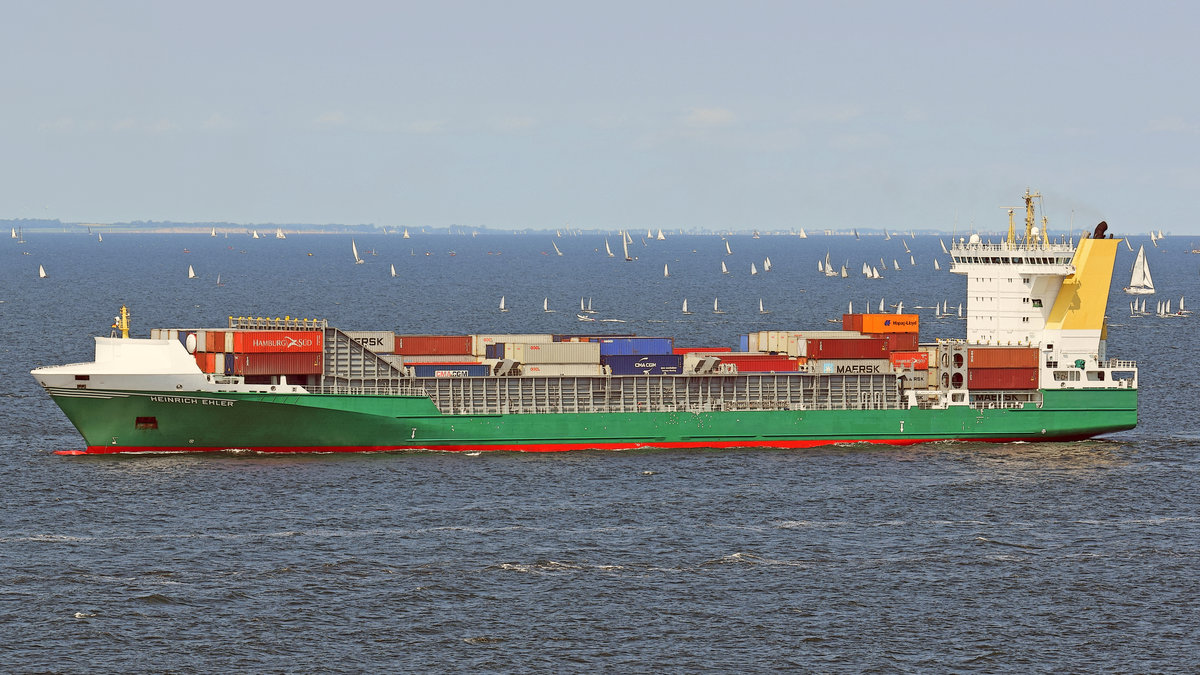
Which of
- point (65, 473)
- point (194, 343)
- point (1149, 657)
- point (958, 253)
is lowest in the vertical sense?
point (1149, 657)

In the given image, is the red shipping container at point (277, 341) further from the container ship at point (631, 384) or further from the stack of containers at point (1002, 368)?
the stack of containers at point (1002, 368)

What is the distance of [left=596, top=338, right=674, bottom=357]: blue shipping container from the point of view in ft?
263

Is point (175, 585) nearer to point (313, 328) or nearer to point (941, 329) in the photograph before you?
point (313, 328)

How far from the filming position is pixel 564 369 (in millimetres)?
78312

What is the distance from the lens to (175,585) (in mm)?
50000

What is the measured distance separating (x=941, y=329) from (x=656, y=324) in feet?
98.2

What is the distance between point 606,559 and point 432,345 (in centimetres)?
2914

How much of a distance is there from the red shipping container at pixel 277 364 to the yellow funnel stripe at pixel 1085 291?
40.4 meters

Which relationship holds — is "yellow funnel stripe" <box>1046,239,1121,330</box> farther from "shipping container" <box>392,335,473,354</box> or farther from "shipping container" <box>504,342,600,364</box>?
"shipping container" <box>392,335,473,354</box>

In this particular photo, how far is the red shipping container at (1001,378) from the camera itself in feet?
262

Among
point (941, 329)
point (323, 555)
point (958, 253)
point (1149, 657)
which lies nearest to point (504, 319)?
point (941, 329)

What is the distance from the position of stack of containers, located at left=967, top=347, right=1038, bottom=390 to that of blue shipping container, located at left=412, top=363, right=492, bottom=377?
26191 mm

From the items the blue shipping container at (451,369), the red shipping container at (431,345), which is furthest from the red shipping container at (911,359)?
the red shipping container at (431,345)

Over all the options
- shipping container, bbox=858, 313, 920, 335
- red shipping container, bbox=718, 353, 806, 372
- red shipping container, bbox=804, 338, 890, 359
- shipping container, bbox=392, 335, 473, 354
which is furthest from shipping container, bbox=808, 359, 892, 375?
shipping container, bbox=392, 335, 473, 354
